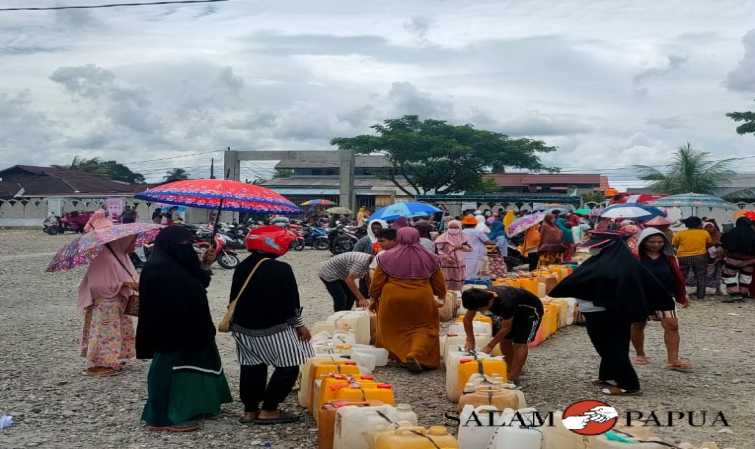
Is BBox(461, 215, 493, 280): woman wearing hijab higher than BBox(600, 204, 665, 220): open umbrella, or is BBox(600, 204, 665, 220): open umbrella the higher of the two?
BBox(600, 204, 665, 220): open umbrella

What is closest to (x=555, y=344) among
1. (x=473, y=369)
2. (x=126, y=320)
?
(x=473, y=369)

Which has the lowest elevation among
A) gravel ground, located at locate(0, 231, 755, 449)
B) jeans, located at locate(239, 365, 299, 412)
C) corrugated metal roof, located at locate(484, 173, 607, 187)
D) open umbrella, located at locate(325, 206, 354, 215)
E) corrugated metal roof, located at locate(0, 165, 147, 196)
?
gravel ground, located at locate(0, 231, 755, 449)

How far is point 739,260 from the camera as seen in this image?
13.8 metres

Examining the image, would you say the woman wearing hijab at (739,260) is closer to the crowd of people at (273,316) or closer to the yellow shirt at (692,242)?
the yellow shirt at (692,242)

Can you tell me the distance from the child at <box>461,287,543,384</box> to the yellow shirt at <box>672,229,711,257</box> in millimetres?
7746

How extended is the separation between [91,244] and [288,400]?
7.82 feet

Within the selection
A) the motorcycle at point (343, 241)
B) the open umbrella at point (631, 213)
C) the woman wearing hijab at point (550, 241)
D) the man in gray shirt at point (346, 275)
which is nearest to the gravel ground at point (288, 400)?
the man in gray shirt at point (346, 275)

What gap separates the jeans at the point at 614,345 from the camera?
695 centimetres

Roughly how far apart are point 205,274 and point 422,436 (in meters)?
2.68

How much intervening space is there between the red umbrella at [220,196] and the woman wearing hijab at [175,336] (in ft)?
7.16

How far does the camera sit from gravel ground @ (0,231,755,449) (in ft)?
19.0

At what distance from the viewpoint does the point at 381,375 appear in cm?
796

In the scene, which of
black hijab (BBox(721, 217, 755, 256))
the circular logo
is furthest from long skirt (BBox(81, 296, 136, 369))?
black hijab (BBox(721, 217, 755, 256))

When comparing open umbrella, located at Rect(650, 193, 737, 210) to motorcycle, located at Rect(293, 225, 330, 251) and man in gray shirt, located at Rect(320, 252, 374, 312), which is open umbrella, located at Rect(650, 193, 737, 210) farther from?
motorcycle, located at Rect(293, 225, 330, 251)
